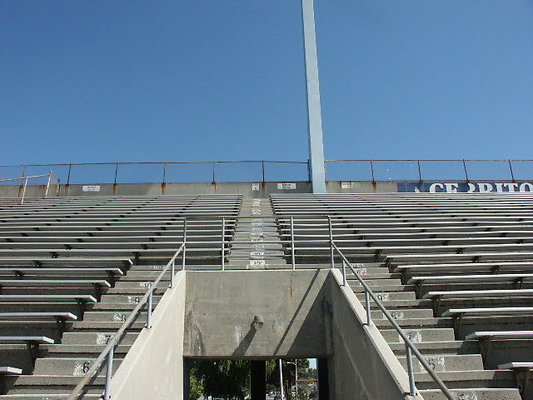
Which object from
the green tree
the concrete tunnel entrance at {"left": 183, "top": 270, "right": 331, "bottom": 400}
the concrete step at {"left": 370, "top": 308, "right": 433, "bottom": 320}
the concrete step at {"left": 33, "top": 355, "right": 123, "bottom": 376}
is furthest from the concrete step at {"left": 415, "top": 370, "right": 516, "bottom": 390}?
the green tree

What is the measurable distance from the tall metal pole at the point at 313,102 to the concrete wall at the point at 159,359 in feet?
30.8

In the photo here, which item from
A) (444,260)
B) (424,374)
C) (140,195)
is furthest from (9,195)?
(424,374)

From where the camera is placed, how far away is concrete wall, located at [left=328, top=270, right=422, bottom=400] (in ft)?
12.1

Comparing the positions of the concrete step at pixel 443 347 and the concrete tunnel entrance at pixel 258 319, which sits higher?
the concrete tunnel entrance at pixel 258 319

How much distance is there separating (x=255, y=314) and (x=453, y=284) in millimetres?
2833

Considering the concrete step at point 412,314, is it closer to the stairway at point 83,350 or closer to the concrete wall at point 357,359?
the concrete wall at point 357,359

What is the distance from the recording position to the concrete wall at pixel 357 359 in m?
3.67

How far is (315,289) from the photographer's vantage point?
21.3 feet

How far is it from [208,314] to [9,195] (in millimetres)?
12683

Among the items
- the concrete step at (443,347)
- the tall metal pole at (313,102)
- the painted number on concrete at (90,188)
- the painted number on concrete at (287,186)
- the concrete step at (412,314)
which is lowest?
the concrete step at (443,347)

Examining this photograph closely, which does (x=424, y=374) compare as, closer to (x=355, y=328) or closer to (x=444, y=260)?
(x=355, y=328)

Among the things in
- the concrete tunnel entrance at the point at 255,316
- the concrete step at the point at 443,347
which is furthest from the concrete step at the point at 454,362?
the concrete tunnel entrance at the point at 255,316

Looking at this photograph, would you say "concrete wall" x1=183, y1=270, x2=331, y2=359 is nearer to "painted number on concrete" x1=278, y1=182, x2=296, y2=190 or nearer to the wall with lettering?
"painted number on concrete" x1=278, y1=182, x2=296, y2=190

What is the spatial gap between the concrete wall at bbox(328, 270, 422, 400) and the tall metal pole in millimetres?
8903
